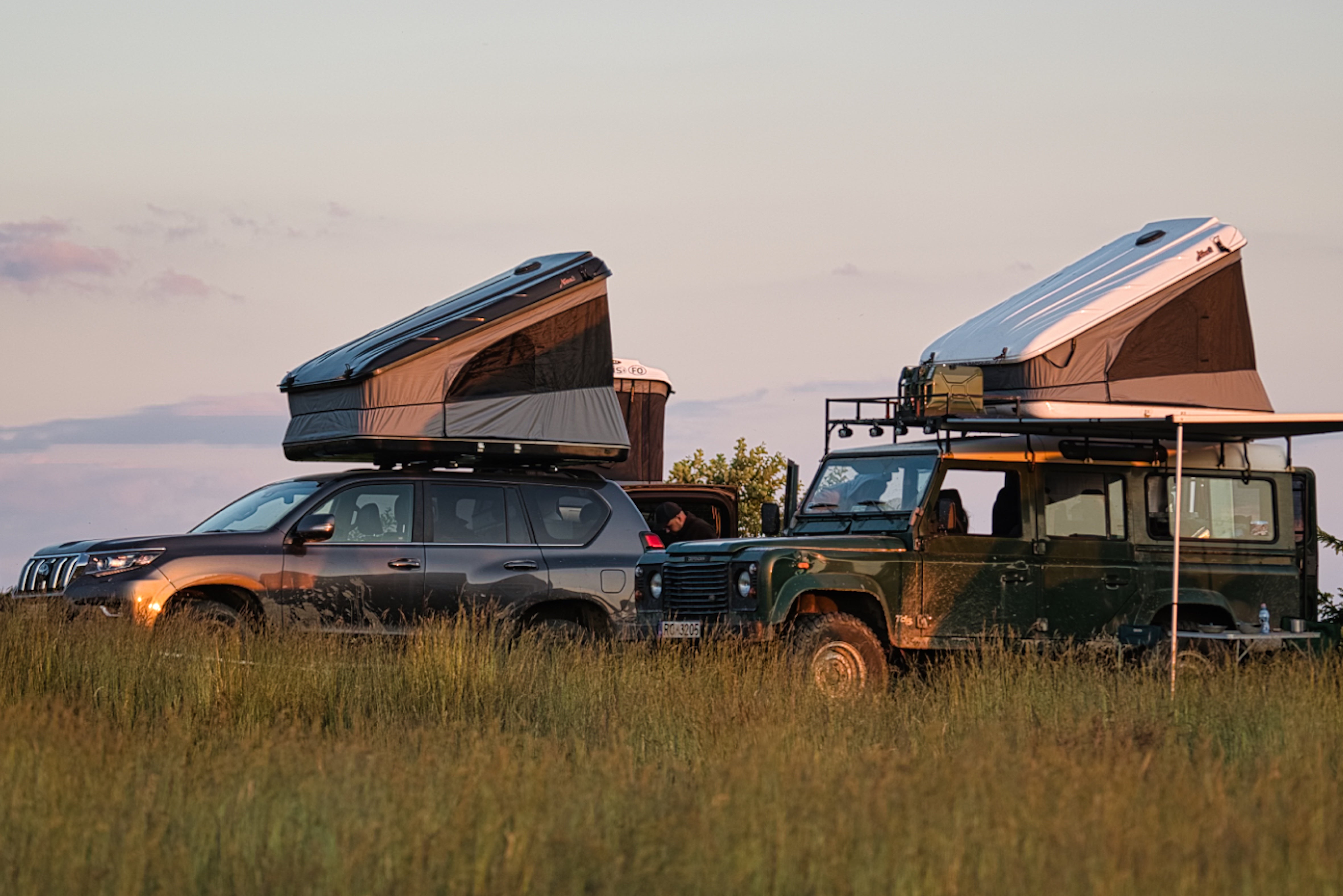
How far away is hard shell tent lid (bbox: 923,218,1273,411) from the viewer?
12.5m

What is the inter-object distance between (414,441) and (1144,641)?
19.5 feet

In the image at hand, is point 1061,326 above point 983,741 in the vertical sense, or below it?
above

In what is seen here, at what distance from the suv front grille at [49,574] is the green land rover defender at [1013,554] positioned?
438 centimetres

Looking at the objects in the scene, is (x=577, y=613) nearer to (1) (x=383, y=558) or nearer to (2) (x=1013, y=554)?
(1) (x=383, y=558)

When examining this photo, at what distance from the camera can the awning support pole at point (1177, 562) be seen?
11.5 meters

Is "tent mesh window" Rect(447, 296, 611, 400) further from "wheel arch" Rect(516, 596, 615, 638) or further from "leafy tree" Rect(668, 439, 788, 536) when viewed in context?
"leafy tree" Rect(668, 439, 788, 536)

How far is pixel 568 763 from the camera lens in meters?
7.50

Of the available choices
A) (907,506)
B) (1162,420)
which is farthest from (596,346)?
(1162,420)

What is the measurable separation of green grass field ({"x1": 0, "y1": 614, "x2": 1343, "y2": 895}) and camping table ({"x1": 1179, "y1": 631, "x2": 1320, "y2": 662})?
1590 millimetres

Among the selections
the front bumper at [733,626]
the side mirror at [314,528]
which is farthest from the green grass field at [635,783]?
the side mirror at [314,528]

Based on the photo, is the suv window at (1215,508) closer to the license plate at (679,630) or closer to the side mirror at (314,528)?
the license plate at (679,630)

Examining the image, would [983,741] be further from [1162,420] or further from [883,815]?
[1162,420]

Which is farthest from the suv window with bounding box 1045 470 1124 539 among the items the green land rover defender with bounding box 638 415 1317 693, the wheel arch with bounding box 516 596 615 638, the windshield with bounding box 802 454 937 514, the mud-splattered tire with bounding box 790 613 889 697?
the wheel arch with bounding box 516 596 615 638

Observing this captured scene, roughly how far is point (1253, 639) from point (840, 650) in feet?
10.4
